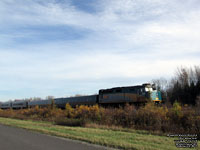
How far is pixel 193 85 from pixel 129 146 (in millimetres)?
43288

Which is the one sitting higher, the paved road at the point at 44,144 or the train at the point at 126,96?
the train at the point at 126,96

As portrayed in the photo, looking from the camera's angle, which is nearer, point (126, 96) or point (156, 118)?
point (156, 118)

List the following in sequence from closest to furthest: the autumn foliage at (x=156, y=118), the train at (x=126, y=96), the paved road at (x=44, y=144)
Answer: the paved road at (x=44, y=144), the autumn foliage at (x=156, y=118), the train at (x=126, y=96)

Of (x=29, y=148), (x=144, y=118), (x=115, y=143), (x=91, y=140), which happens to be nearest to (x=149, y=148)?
(x=115, y=143)

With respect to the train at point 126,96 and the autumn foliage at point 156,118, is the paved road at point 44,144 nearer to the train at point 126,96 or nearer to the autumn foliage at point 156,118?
the autumn foliage at point 156,118

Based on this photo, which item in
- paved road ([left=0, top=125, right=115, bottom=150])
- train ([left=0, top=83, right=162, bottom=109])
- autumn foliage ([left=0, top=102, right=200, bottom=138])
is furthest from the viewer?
train ([left=0, top=83, right=162, bottom=109])

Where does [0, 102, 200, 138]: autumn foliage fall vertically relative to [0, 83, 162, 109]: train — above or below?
below

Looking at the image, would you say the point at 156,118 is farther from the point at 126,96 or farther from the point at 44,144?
the point at 126,96

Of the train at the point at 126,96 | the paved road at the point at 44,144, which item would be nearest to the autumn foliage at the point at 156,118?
the train at the point at 126,96

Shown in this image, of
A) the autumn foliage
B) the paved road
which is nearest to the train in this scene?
the autumn foliage

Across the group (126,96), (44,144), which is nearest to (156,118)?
(44,144)

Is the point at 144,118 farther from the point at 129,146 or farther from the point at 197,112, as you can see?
the point at 129,146

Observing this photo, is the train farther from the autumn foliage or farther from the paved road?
the paved road

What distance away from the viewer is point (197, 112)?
1709 cm
